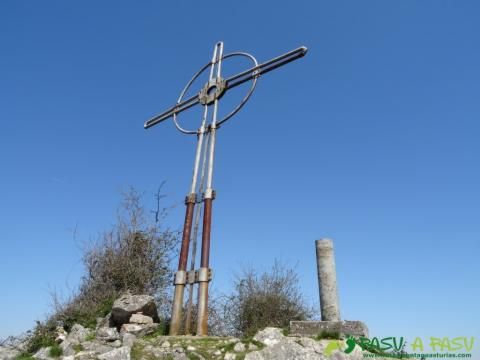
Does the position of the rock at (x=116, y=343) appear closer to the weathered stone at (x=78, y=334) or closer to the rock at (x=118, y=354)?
the rock at (x=118, y=354)

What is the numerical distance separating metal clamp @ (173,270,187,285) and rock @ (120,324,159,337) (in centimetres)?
105

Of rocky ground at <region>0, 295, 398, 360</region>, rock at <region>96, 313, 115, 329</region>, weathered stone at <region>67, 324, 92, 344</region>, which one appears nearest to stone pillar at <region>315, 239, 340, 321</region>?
rocky ground at <region>0, 295, 398, 360</region>

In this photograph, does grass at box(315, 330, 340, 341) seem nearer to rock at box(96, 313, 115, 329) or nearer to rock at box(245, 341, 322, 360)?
rock at box(245, 341, 322, 360)

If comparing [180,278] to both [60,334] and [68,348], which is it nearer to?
[68,348]

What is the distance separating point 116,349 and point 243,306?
21.1ft

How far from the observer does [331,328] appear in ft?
24.4

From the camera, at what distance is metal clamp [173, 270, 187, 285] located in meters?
8.41

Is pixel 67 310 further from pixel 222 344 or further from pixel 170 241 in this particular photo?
pixel 222 344

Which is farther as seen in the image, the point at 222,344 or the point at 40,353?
the point at 40,353

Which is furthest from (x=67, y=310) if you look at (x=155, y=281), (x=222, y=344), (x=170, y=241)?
(x=222, y=344)

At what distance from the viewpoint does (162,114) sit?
41.2 ft

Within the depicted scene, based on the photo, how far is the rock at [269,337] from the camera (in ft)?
21.8

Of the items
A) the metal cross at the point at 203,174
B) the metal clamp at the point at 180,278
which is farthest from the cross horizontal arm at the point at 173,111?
the metal clamp at the point at 180,278

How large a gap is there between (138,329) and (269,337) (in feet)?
9.53
